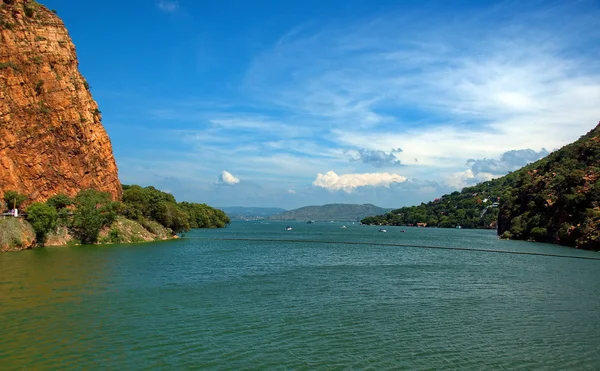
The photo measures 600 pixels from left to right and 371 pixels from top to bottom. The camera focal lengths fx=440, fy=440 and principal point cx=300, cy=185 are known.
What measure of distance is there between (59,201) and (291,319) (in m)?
57.3

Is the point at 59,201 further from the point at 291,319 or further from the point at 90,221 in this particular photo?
the point at 291,319

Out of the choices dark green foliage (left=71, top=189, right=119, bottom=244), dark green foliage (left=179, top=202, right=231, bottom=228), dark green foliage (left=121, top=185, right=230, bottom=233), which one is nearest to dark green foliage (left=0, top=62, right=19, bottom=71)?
dark green foliage (left=71, top=189, right=119, bottom=244)

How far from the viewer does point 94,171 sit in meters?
78.5

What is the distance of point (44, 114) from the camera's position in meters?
70.4

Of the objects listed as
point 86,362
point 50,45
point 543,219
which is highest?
point 50,45

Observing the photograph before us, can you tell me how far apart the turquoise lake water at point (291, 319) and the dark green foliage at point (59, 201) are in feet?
89.6

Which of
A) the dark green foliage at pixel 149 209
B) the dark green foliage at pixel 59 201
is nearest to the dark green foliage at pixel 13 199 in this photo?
the dark green foliage at pixel 59 201

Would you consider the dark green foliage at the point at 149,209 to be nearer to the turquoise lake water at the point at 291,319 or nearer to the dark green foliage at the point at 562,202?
the turquoise lake water at the point at 291,319

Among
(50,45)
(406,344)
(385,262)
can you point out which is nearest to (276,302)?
(406,344)

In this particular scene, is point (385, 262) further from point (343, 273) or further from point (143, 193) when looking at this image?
point (143, 193)

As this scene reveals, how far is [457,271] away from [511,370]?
2887 cm

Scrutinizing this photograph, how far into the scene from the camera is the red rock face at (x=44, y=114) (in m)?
64.6

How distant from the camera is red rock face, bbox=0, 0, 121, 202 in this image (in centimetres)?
6456

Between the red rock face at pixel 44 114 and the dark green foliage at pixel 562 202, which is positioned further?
the dark green foliage at pixel 562 202
